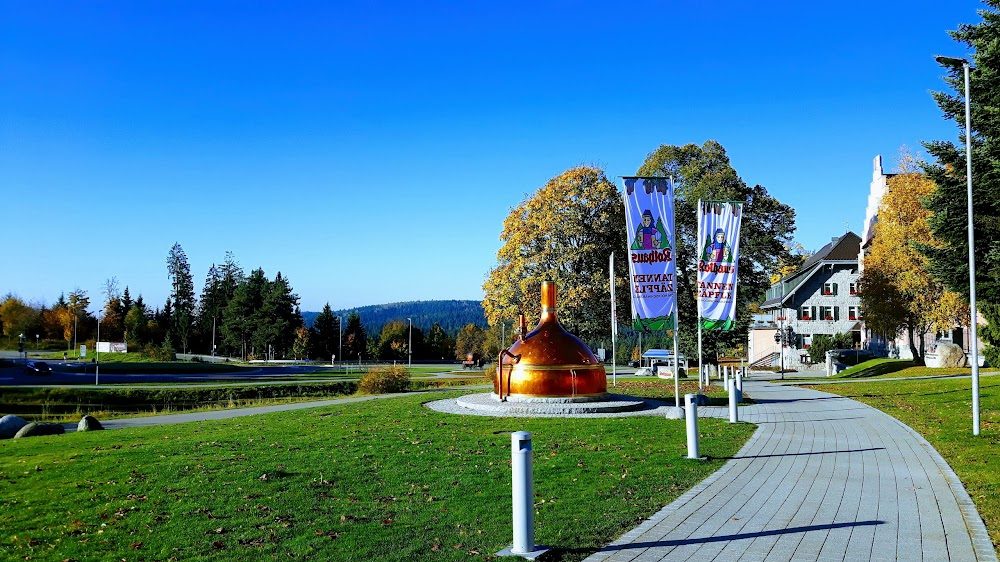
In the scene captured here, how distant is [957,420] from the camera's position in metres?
18.2

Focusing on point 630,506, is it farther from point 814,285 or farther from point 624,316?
point 814,285

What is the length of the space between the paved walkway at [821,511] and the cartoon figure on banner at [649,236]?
261 inches

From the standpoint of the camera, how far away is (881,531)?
7.70 metres

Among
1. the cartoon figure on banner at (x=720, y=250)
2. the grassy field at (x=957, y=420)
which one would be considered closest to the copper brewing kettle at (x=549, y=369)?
the cartoon figure on banner at (x=720, y=250)

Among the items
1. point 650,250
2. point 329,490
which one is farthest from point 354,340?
point 329,490

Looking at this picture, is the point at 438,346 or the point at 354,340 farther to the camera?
the point at 438,346

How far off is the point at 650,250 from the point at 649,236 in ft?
1.29

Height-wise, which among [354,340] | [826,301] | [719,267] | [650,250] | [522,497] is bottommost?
[354,340]

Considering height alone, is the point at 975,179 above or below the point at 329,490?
above

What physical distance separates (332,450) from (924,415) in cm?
1631

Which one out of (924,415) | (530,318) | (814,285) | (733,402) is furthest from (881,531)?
(814,285)

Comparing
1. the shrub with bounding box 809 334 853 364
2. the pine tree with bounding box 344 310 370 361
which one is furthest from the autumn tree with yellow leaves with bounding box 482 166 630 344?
the pine tree with bounding box 344 310 370 361

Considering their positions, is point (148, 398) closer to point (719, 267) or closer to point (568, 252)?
point (568, 252)

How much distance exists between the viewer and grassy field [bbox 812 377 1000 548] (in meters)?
10.0
